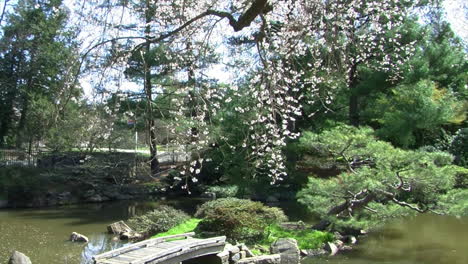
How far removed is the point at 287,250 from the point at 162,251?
2538mm

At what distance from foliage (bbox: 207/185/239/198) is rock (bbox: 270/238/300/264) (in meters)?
7.05

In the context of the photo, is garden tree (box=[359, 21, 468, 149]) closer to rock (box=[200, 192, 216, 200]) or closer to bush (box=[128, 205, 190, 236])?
rock (box=[200, 192, 216, 200])

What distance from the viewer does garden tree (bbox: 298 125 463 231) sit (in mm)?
9102

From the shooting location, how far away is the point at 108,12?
4.06 metres

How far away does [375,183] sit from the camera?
29.5 feet

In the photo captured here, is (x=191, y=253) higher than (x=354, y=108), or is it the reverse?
(x=354, y=108)

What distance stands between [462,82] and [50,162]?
1561 centimetres

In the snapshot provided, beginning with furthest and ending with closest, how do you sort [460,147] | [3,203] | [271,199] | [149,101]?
[271,199]
[3,203]
[460,147]
[149,101]

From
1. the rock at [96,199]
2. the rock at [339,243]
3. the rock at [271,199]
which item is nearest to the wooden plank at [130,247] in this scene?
the rock at [339,243]

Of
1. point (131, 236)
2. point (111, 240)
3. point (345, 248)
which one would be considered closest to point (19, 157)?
point (111, 240)

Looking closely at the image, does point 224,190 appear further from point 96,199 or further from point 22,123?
point 22,123

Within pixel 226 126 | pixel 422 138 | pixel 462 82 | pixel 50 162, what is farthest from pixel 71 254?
pixel 462 82

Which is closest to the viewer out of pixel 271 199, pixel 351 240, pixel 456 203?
pixel 456 203

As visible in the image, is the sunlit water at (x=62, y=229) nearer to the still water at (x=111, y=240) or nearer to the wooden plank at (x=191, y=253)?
the still water at (x=111, y=240)
